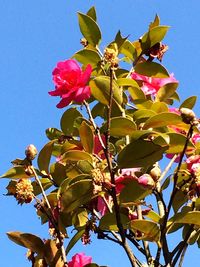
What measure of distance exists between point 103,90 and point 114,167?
0.67 ft

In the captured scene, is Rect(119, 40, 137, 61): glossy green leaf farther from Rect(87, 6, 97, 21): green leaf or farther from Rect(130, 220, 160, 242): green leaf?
Rect(130, 220, 160, 242): green leaf

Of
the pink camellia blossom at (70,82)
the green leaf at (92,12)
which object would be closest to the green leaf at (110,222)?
the pink camellia blossom at (70,82)

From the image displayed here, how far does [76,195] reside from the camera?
1.37 metres

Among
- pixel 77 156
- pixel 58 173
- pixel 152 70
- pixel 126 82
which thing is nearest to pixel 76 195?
pixel 77 156

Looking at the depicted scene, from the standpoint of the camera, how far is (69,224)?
1.51 metres

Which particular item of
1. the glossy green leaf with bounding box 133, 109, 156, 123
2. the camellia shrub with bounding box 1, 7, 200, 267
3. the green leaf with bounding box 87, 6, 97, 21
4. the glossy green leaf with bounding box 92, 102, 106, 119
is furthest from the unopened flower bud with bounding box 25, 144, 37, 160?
the green leaf with bounding box 87, 6, 97, 21

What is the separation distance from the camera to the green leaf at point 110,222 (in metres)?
1.41

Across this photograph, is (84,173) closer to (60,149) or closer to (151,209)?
(151,209)

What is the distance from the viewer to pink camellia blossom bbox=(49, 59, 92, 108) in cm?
156

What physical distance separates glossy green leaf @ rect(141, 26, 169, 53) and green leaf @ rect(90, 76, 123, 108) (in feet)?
0.98

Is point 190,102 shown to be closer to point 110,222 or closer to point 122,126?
point 122,126

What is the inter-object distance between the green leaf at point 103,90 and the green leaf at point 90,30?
1.02 ft

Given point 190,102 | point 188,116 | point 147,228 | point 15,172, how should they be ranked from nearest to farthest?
point 188,116, point 147,228, point 15,172, point 190,102

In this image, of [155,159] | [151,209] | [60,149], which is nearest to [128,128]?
[155,159]
